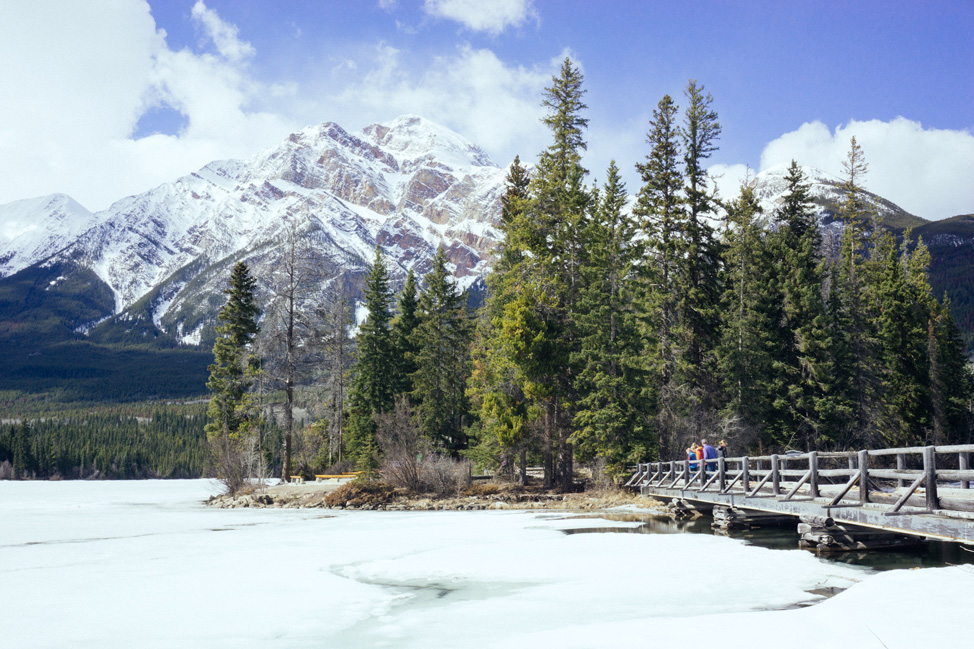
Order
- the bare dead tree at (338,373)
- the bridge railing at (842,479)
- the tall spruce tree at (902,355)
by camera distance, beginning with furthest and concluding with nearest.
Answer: the bare dead tree at (338,373)
the tall spruce tree at (902,355)
the bridge railing at (842,479)

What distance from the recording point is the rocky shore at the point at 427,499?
26797 millimetres

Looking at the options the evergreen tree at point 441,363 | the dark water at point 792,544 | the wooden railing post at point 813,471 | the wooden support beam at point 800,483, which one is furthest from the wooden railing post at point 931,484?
the evergreen tree at point 441,363

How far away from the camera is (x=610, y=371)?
28531 mm

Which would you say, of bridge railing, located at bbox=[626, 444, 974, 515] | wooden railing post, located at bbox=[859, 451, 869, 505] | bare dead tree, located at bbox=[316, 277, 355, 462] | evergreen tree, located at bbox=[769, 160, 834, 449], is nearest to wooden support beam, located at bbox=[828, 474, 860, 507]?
bridge railing, located at bbox=[626, 444, 974, 515]

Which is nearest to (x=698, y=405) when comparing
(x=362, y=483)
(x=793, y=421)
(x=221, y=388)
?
(x=793, y=421)

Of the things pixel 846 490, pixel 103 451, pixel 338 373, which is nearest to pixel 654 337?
pixel 846 490

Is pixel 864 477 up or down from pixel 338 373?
down

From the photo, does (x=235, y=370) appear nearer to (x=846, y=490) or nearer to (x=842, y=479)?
(x=842, y=479)

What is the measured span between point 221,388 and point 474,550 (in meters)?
30.2

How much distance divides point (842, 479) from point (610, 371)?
1389 cm

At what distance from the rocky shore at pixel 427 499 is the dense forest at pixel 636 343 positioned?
4.82 feet

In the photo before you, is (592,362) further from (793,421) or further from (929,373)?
(929,373)

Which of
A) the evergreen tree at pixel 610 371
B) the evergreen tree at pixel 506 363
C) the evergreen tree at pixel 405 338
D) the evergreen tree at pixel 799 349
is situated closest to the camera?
the evergreen tree at pixel 610 371

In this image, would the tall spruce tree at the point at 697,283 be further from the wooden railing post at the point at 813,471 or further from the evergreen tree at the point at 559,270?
the wooden railing post at the point at 813,471
